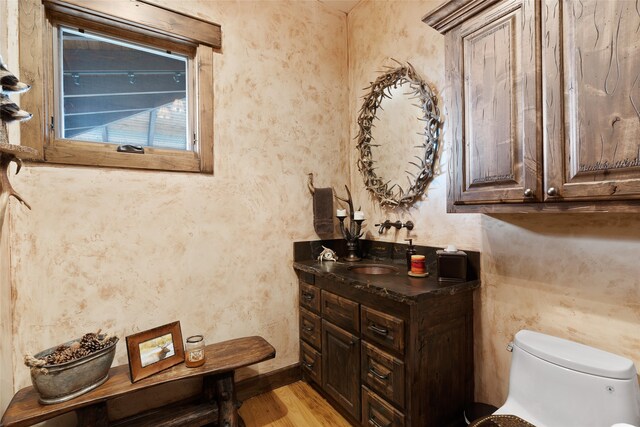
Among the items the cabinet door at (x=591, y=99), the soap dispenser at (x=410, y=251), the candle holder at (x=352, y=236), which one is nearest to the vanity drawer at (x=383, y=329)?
the soap dispenser at (x=410, y=251)

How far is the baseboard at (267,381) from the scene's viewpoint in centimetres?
208

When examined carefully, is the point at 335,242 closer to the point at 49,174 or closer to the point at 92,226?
the point at 92,226

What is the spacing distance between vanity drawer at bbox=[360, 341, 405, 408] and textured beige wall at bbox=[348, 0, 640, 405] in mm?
565

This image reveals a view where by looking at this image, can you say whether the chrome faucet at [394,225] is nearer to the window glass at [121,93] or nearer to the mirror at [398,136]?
the mirror at [398,136]

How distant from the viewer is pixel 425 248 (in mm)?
1895

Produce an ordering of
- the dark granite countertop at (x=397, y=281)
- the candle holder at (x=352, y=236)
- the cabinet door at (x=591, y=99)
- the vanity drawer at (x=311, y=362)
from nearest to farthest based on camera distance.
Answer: the cabinet door at (x=591, y=99)
the dark granite countertop at (x=397, y=281)
the vanity drawer at (x=311, y=362)
the candle holder at (x=352, y=236)

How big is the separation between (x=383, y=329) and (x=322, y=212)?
111 cm

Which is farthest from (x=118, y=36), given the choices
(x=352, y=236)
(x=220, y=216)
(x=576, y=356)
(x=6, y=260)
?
(x=576, y=356)

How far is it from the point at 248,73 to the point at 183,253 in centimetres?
134

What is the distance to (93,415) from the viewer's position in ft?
4.64

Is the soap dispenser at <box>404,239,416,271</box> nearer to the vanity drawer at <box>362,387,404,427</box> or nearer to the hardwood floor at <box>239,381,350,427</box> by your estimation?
the vanity drawer at <box>362,387,404,427</box>

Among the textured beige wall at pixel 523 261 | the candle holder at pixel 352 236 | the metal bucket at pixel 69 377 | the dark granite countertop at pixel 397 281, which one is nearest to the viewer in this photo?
the textured beige wall at pixel 523 261

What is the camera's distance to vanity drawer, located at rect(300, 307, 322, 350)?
201cm

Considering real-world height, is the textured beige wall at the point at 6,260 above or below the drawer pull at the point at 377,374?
above
